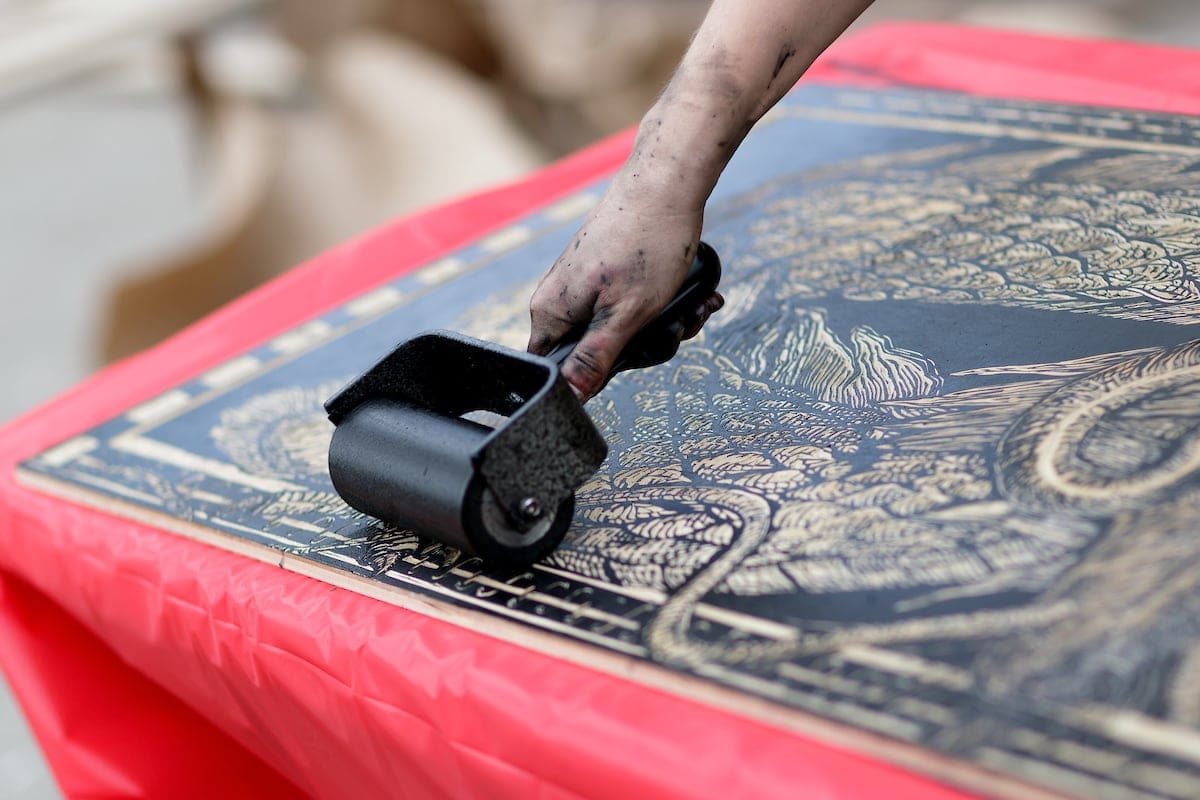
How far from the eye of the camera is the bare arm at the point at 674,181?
0.72 metres

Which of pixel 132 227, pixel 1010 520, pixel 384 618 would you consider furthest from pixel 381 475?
pixel 132 227

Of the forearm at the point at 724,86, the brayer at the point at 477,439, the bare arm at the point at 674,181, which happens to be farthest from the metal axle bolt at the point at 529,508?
the forearm at the point at 724,86

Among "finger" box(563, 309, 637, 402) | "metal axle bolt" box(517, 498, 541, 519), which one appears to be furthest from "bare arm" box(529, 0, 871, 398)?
"metal axle bolt" box(517, 498, 541, 519)

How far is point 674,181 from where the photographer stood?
0.73m

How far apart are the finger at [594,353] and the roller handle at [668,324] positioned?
0.7 inches

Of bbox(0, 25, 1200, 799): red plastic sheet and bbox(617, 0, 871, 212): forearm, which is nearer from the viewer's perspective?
bbox(0, 25, 1200, 799): red plastic sheet

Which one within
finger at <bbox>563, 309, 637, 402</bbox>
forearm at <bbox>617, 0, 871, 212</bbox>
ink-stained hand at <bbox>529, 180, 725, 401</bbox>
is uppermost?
forearm at <bbox>617, 0, 871, 212</bbox>

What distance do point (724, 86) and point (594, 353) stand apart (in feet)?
0.61

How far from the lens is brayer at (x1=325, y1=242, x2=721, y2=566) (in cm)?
63

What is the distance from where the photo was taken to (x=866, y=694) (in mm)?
A: 512

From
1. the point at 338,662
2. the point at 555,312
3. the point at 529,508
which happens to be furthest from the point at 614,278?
the point at 338,662

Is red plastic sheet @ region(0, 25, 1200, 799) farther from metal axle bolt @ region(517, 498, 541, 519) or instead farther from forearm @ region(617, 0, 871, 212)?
forearm @ region(617, 0, 871, 212)

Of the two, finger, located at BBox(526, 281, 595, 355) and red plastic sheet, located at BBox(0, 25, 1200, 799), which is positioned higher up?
finger, located at BBox(526, 281, 595, 355)

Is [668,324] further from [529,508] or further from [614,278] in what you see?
[529,508]
